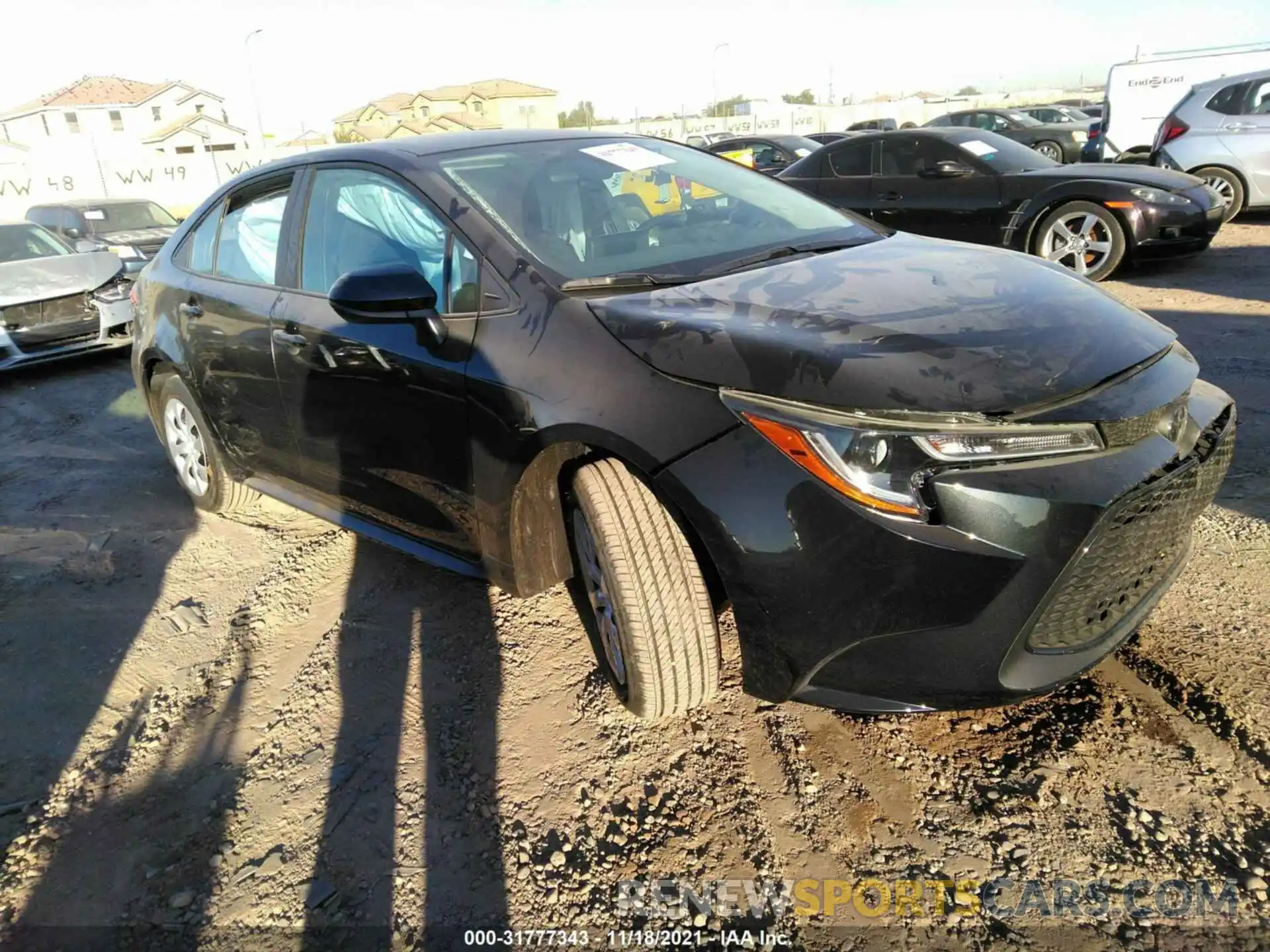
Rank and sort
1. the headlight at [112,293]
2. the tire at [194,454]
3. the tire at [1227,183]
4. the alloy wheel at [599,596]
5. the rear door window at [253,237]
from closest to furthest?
the alloy wheel at [599,596], the rear door window at [253,237], the tire at [194,454], the headlight at [112,293], the tire at [1227,183]

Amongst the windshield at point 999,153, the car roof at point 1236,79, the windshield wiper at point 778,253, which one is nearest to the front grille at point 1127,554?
the windshield wiper at point 778,253

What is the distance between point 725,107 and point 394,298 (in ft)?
226

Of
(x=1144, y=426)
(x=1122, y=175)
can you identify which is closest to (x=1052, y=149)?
(x=1122, y=175)

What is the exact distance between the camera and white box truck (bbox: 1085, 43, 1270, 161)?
1249cm

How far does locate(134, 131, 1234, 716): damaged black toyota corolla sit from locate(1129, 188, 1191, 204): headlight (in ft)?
17.3

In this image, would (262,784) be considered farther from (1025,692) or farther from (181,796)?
(1025,692)

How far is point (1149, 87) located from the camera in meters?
12.6

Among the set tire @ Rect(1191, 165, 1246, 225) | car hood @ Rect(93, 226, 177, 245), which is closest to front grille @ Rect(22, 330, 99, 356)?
car hood @ Rect(93, 226, 177, 245)

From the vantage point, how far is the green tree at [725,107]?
193 feet

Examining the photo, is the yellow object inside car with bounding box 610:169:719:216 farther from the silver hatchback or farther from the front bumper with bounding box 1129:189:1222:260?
the silver hatchback

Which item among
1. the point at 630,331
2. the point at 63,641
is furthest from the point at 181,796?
the point at 630,331

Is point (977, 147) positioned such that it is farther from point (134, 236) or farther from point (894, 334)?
point (134, 236)

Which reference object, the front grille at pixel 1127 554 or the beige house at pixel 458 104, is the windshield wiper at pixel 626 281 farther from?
the beige house at pixel 458 104

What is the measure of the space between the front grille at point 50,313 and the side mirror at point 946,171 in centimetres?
739
